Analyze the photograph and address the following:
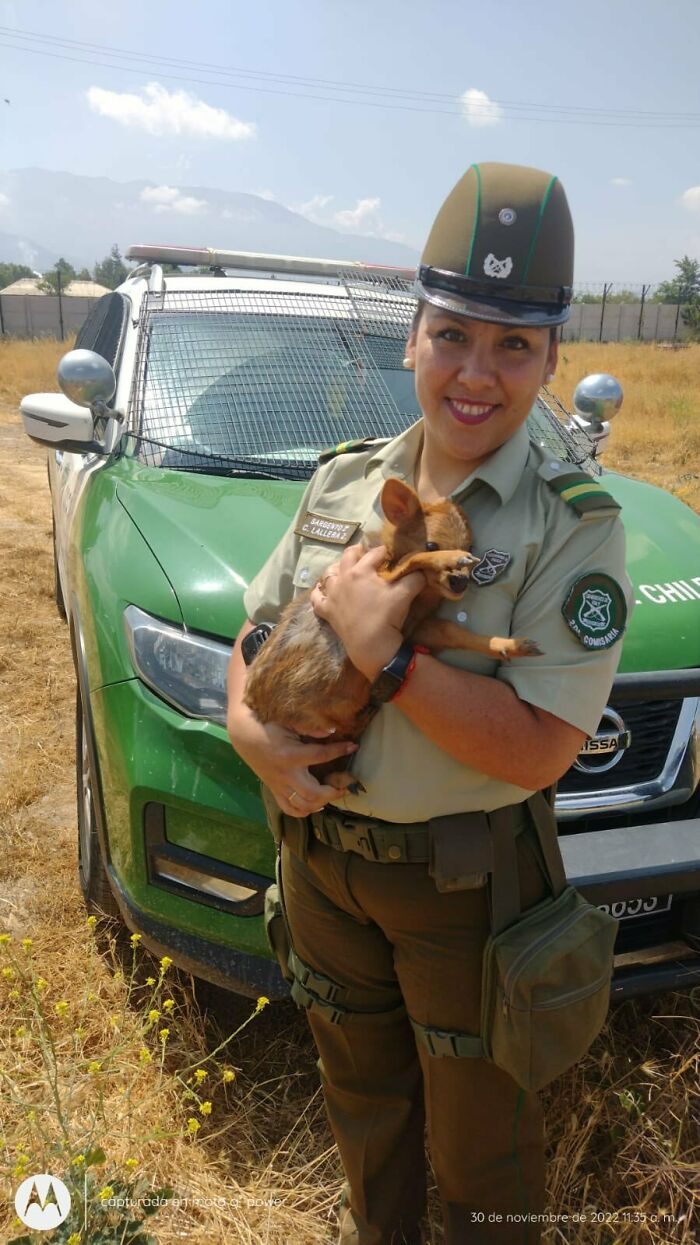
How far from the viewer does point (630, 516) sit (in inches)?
114

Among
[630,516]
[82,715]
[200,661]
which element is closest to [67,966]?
[82,715]

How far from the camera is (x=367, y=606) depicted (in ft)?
4.65

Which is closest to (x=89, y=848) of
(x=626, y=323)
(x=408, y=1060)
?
(x=408, y=1060)

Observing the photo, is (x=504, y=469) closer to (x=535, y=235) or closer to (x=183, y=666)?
(x=535, y=235)

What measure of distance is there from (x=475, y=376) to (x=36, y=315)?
33.2 metres

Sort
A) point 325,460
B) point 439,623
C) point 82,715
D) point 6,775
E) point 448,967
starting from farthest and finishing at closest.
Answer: point 6,775, point 82,715, point 325,460, point 448,967, point 439,623

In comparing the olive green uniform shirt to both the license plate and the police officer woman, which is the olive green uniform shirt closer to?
the police officer woman

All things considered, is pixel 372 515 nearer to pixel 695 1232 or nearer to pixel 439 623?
pixel 439 623

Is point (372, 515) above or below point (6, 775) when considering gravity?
above

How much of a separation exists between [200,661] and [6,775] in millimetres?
1994

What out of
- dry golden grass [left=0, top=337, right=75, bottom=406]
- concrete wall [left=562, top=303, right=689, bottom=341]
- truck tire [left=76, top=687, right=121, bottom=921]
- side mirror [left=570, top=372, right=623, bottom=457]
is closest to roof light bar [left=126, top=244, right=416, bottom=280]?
side mirror [left=570, top=372, right=623, bottom=457]

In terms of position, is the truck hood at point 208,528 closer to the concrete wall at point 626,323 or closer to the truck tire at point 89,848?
the truck tire at point 89,848

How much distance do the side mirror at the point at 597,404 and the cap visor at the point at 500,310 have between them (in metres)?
2.31

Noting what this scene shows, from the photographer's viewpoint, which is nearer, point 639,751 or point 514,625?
point 514,625
